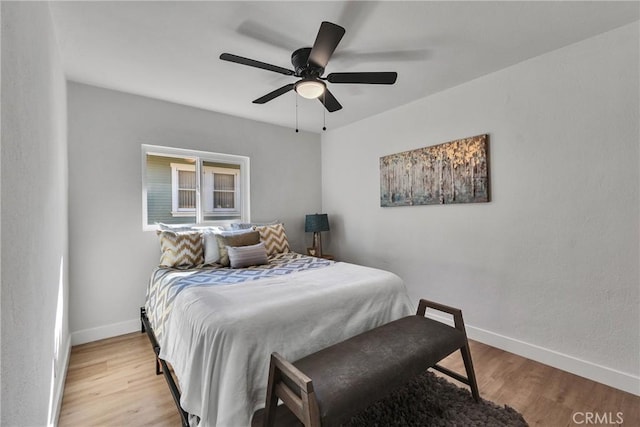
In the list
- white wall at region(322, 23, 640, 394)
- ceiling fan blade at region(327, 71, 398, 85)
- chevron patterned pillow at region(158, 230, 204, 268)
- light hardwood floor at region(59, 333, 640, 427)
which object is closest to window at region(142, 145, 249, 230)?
chevron patterned pillow at region(158, 230, 204, 268)

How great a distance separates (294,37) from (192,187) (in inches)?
86.0

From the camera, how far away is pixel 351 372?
1.30 meters

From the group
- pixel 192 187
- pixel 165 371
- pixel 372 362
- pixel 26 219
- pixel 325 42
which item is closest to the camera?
pixel 26 219

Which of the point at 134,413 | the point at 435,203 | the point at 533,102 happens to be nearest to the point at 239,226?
the point at 134,413

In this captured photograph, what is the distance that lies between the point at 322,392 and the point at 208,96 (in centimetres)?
295

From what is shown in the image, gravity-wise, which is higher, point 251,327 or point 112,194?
point 112,194

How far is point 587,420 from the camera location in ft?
5.43

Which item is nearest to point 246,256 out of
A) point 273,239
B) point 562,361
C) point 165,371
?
point 273,239

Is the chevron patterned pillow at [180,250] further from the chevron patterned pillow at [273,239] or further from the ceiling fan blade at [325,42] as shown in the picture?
the ceiling fan blade at [325,42]

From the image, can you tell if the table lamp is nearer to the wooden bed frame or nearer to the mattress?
the mattress

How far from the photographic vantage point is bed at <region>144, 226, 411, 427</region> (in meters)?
1.34

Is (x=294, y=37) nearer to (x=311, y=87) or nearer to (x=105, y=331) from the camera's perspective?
(x=311, y=87)

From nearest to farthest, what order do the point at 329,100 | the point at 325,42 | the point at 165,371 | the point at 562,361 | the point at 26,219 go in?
1. the point at 26,219
2. the point at 325,42
3. the point at 165,371
4. the point at 562,361
5. the point at 329,100

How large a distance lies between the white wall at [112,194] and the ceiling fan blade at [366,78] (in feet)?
6.73
